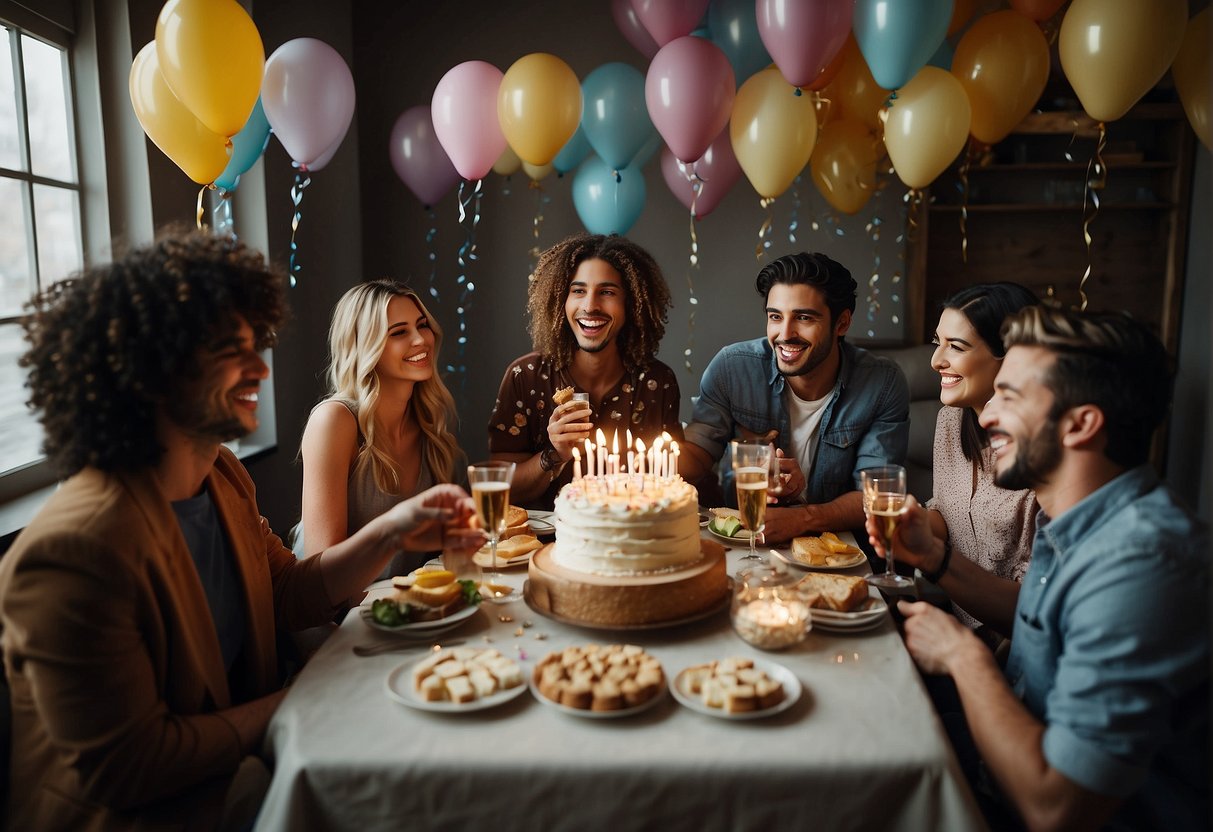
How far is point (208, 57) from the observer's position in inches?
101

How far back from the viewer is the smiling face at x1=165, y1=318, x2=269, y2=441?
4.93ft

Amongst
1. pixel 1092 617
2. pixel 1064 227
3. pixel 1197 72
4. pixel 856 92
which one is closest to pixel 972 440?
pixel 1092 617

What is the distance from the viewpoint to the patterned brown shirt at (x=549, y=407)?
3254 millimetres

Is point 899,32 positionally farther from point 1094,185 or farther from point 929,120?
point 1094,185

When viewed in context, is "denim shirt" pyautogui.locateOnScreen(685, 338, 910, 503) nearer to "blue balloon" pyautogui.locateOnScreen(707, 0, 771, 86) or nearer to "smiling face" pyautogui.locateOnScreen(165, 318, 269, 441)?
"blue balloon" pyautogui.locateOnScreen(707, 0, 771, 86)

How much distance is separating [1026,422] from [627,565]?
2.67 ft

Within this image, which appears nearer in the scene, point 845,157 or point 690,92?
point 690,92

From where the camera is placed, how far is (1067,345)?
1.57 metres

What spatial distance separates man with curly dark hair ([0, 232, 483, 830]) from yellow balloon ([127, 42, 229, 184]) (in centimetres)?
135

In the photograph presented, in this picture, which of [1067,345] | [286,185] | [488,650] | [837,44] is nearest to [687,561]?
[488,650]

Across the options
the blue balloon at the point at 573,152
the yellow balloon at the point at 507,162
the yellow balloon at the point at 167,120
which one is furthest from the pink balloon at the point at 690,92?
the yellow balloon at the point at 167,120

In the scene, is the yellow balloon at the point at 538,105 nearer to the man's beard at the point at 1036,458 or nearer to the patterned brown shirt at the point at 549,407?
the patterned brown shirt at the point at 549,407

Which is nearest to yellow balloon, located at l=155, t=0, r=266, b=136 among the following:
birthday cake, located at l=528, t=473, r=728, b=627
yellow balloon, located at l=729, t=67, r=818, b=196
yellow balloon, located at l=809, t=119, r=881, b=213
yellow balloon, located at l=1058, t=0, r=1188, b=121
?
birthday cake, located at l=528, t=473, r=728, b=627

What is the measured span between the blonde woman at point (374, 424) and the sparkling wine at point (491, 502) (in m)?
0.83
